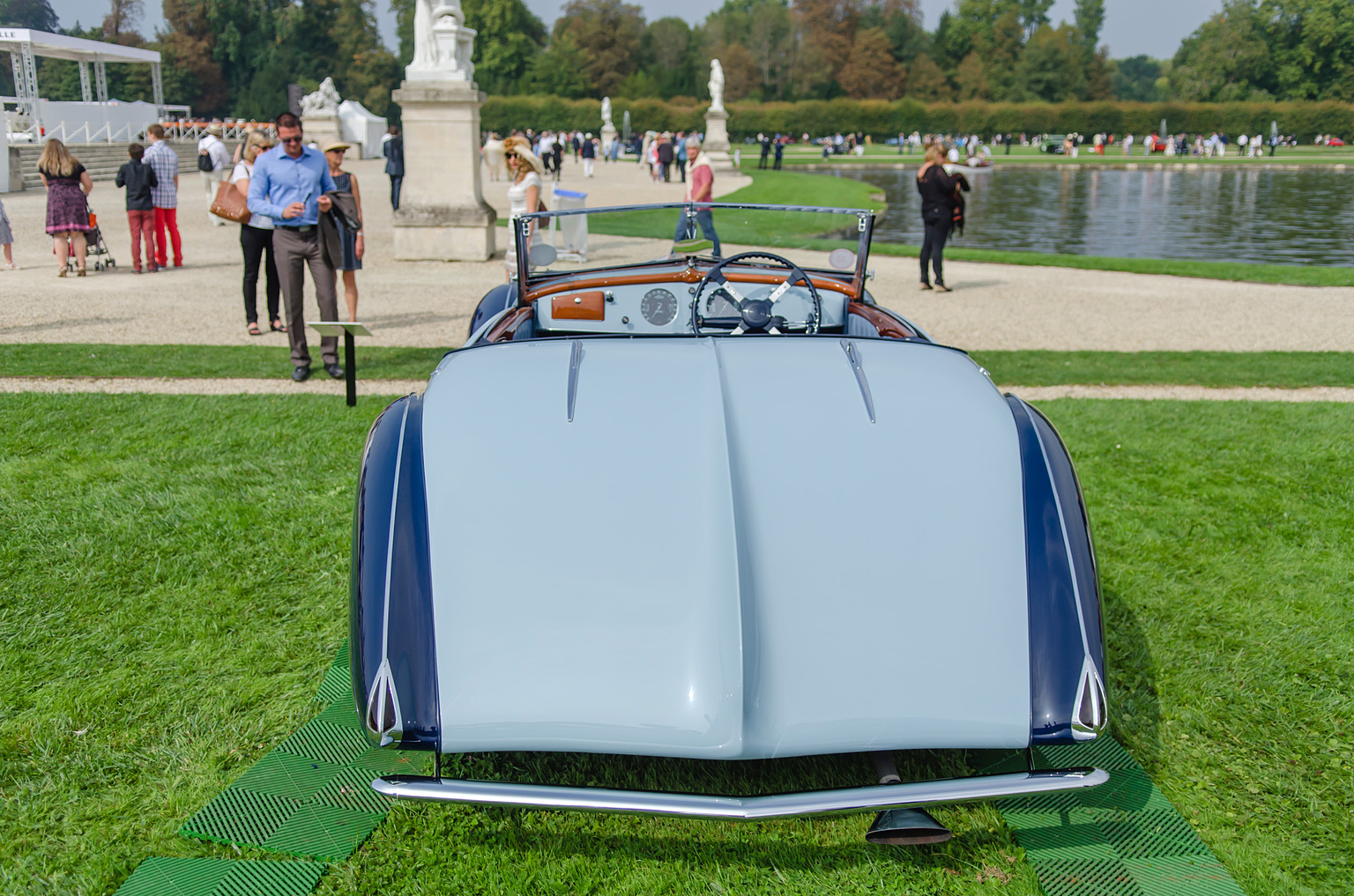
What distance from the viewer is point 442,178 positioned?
13711 mm

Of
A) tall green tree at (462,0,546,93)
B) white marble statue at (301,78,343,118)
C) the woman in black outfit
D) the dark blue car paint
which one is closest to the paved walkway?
the woman in black outfit

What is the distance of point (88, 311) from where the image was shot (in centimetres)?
991

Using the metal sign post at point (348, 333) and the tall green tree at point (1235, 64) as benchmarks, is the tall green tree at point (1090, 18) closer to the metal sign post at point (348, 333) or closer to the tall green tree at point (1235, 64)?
the tall green tree at point (1235, 64)

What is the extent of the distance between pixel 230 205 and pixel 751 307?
5.71 m

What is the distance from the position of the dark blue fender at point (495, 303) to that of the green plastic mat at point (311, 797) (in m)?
2.33

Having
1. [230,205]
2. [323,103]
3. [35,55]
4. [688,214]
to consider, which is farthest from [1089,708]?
[35,55]

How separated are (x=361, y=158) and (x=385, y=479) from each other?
4511cm

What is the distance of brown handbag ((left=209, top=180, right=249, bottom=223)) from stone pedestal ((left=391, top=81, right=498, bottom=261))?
5.85 m

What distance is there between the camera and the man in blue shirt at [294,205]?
264 inches

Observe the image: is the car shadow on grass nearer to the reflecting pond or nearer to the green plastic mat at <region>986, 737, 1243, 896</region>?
the green plastic mat at <region>986, 737, 1243, 896</region>

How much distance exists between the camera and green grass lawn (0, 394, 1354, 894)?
2428 mm

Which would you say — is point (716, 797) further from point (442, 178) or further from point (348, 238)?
point (442, 178)

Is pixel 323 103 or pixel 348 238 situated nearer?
pixel 348 238

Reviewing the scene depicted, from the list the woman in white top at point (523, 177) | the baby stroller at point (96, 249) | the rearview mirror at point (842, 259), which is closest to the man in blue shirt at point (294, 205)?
the rearview mirror at point (842, 259)
